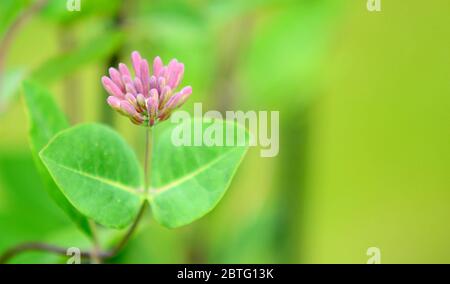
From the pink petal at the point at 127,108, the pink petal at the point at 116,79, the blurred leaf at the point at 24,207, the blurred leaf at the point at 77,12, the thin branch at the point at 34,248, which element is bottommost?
the thin branch at the point at 34,248

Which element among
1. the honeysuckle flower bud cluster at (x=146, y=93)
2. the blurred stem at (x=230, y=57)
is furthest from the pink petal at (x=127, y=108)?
the blurred stem at (x=230, y=57)

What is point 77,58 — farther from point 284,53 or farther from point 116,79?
point 284,53

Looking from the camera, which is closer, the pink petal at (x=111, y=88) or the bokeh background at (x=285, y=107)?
the pink petal at (x=111, y=88)

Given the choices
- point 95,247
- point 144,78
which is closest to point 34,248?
point 95,247

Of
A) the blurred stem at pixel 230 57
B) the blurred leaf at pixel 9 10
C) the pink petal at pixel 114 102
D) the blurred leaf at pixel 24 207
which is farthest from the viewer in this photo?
the blurred stem at pixel 230 57

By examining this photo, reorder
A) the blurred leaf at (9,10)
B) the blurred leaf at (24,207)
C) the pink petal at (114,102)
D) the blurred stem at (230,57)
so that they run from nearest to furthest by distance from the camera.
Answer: the pink petal at (114,102)
the blurred leaf at (9,10)
the blurred leaf at (24,207)
the blurred stem at (230,57)

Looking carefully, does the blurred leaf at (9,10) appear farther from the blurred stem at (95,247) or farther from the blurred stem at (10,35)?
the blurred stem at (95,247)
